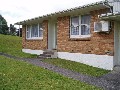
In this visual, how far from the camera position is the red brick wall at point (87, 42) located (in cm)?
1454

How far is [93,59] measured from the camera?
15375 millimetres

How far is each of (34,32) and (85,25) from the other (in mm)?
7470

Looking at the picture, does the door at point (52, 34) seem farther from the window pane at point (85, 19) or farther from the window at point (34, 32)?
the window pane at point (85, 19)

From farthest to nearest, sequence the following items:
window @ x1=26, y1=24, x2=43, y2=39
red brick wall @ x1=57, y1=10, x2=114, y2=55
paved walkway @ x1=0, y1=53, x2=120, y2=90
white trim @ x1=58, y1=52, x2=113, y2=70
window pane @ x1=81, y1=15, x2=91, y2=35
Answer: window @ x1=26, y1=24, x2=43, y2=39
window pane @ x1=81, y1=15, x2=91, y2=35
red brick wall @ x1=57, y1=10, x2=114, y2=55
white trim @ x1=58, y1=52, x2=113, y2=70
paved walkway @ x1=0, y1=53, x2=120, y2=90

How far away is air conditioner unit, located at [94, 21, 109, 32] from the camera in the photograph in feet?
46.4

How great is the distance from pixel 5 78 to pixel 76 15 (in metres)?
7.40

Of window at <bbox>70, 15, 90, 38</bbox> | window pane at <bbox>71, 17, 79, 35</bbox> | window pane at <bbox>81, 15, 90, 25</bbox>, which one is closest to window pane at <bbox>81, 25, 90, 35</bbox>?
window at <bbox>70, 15, 90, 38</bbox>

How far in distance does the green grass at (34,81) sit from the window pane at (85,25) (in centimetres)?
441

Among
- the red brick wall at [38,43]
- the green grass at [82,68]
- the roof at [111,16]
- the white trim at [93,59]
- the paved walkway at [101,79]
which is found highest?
the roof at [111,16]

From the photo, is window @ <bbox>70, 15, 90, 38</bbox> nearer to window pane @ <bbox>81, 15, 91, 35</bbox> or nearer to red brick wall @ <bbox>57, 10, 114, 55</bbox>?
window pane @ <bbox>81, 15, 91, 35</bbox>

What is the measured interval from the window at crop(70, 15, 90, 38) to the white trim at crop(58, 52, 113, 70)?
1221 millimetres

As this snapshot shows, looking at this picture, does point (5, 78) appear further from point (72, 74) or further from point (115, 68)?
point (115, 68)

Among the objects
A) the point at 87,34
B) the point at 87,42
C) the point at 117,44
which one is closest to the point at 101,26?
the point at 117,44

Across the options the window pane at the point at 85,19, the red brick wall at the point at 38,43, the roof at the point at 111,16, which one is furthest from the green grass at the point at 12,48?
the roof at the point at 111,16
